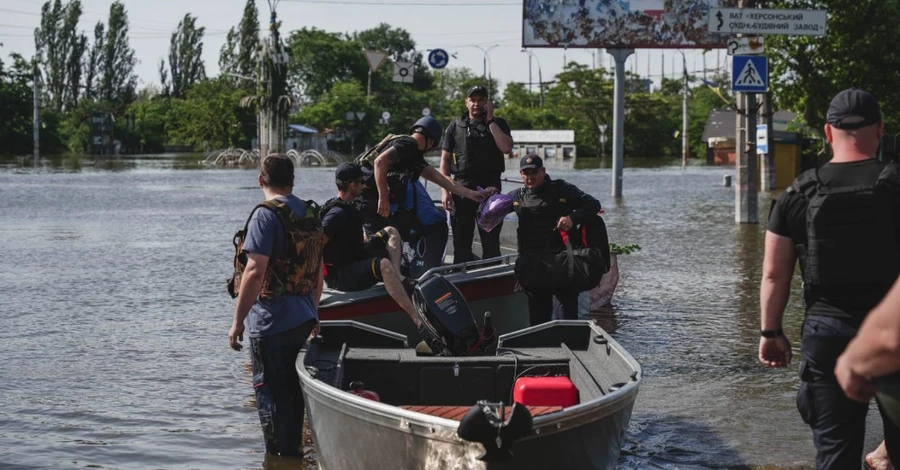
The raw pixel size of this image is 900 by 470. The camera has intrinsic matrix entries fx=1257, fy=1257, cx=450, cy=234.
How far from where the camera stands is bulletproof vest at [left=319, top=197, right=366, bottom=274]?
8.46 m

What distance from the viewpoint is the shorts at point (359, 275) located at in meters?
8.87

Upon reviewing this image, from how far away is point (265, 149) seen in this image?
87.6 m

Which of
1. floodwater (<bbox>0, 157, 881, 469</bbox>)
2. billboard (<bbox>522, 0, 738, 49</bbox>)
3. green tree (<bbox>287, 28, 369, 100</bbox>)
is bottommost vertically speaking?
floodwater (<bbox>0, 157, 881, 469</bbox>)

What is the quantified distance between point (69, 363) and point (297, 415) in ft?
13.2

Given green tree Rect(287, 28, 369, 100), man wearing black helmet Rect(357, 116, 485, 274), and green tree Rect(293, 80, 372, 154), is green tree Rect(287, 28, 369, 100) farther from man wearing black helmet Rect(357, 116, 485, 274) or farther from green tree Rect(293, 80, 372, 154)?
man wearing black helmet Rect(357, 116, 485, 274)

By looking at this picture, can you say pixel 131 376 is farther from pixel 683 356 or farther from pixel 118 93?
pixel 118 93

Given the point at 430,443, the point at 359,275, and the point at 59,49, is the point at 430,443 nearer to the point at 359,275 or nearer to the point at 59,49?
the point at 359,275

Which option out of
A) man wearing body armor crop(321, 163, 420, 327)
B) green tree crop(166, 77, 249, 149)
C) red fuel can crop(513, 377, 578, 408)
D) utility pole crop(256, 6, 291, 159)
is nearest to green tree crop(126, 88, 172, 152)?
green tree crop(166, 77, 249, 149)

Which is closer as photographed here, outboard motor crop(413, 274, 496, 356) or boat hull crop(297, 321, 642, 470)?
boat hull crop(297, 321, 642, 470)

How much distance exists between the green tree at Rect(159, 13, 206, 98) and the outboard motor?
14418cm

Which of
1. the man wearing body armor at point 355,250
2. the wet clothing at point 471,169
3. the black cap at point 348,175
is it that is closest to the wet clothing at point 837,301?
the man wearing body armor at point 355,250

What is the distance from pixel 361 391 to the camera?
6.59 metres

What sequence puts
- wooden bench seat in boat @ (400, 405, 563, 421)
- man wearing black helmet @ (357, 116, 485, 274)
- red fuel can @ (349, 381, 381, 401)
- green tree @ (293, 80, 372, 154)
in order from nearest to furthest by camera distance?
wooden bench seat in boat @ (400, 405, 563, 421)
red fuel can @ (349, 381, 381, 401)
man wearing black helmet @ (357, 116, 485, 274)
green tree @ (293, 80, 372, 154)

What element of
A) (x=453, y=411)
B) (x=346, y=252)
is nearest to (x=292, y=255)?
(x=453, y=411)
